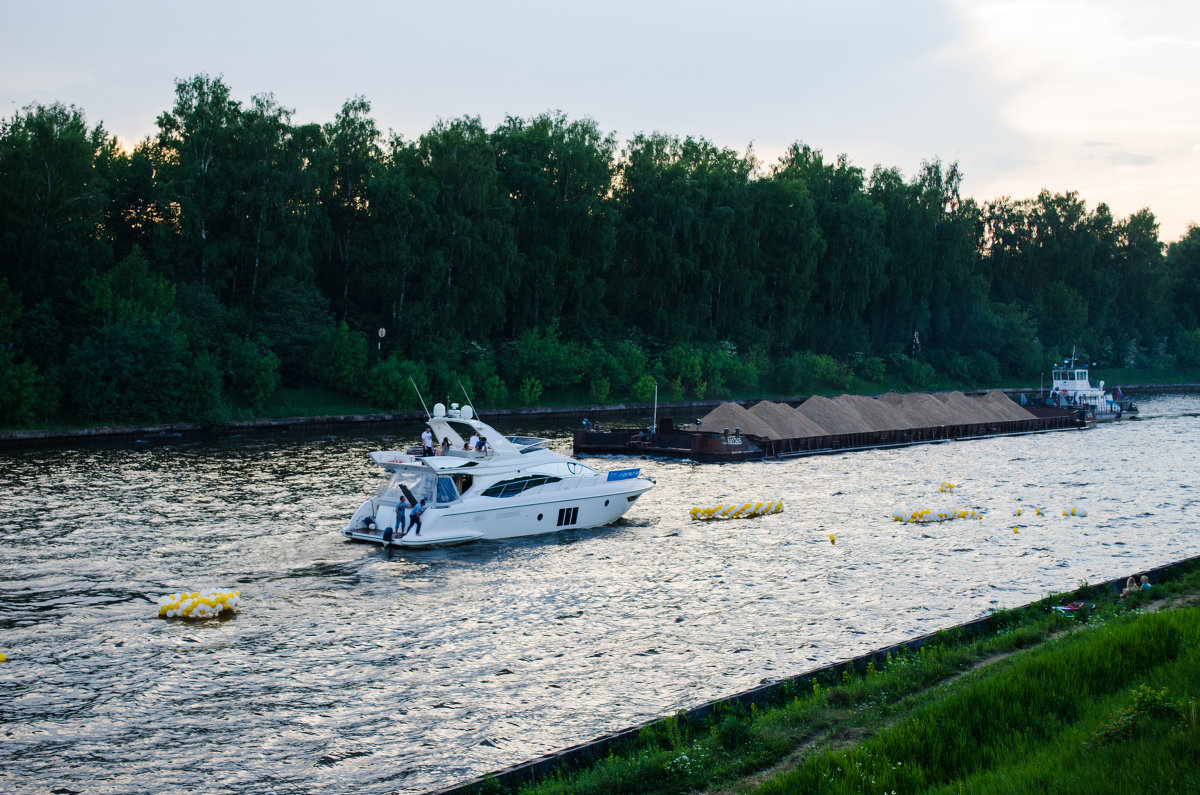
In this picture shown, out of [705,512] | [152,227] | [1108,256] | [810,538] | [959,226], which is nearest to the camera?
[810,538]

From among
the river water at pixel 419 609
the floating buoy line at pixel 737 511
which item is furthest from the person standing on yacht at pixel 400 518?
the floating buoy line at pixel 737 511

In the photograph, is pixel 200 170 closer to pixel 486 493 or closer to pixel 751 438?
pixel 751 438

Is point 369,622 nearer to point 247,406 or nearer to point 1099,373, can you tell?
point 247,406

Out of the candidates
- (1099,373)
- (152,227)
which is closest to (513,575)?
(152,227)

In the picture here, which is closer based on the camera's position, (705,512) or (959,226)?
(705,512)

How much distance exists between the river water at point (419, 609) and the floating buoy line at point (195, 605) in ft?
1.30

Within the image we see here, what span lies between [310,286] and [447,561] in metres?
55.6

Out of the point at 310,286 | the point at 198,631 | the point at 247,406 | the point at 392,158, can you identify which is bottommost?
the point at 198,631

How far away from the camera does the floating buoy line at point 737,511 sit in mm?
37938

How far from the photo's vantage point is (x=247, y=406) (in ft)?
227

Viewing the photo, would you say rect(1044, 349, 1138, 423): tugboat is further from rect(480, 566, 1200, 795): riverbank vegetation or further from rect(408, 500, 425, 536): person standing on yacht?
rect(480, 566, 1200, 795): riverbank vegetation

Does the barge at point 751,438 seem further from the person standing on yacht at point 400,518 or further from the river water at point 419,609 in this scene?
the person standing on yacht at point 400,518

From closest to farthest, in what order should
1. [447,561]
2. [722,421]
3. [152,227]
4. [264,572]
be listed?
[264,572]
[447,561]
[722,421]
[152,227]

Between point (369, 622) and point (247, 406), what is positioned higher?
point (247, 406)
